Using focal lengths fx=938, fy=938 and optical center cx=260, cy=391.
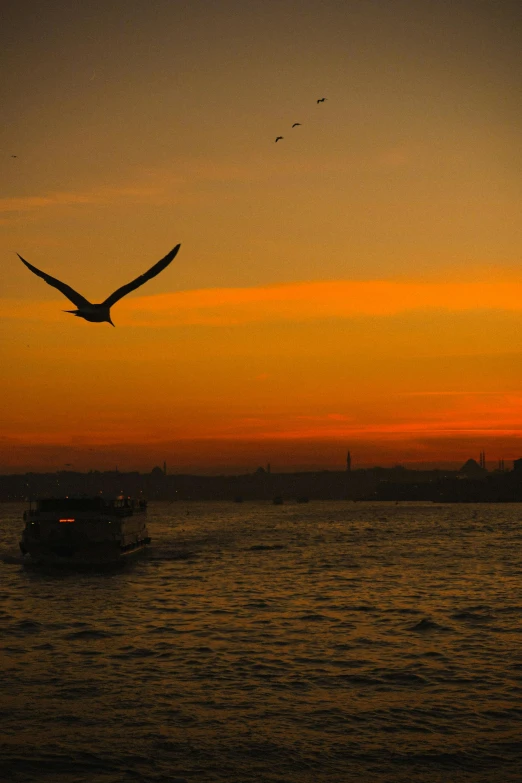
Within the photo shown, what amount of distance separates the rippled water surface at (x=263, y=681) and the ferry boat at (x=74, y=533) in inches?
497

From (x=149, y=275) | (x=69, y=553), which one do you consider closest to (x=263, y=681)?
(x=149, y=275)

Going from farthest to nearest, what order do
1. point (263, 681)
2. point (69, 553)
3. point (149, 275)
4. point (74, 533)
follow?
point (74, 533)
point (69, 553)
point (263, 681)
point (149, 275)

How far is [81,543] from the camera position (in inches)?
2783

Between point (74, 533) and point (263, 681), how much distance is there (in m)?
45.9

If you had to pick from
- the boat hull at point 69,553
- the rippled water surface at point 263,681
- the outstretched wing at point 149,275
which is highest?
the outstretched wing at point 149,275

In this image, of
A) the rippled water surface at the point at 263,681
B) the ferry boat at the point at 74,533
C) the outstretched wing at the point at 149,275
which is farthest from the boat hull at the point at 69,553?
the outstretched wing at the point at 149,275

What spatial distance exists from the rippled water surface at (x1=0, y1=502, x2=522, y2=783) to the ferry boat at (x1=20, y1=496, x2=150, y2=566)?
41.4 feet

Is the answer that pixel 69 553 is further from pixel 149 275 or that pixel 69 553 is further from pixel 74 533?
pixel 149 275

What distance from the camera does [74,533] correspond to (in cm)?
7038

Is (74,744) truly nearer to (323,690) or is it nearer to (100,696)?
(100,696)

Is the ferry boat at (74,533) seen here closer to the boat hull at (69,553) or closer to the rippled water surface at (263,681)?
the boat hull at (69,553)

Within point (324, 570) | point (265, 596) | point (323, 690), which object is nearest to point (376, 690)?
point (323, 690)

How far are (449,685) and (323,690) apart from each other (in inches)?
143

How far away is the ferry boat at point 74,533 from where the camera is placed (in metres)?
69.8
